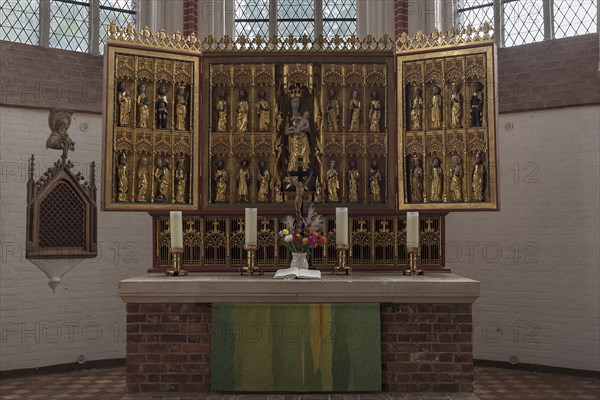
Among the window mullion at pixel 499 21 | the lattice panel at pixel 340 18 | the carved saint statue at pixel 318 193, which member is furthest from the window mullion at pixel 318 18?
the carved saint statue at pixel 318 193

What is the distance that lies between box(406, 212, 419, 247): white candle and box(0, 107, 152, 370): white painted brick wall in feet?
15.3

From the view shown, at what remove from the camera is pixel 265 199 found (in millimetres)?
8758

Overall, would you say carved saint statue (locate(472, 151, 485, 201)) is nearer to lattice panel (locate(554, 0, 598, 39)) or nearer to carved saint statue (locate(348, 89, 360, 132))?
carved saint statue (locate(348, 89, 360, 132))

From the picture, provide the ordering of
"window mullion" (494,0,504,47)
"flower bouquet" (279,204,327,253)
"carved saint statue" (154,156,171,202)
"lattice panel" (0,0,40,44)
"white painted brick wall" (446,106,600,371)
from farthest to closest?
"window mullion" (494,0,504,47), "lattice panel" (0,0,40,44), "white painted brick wall" (446,106,600,371), "carved saint statue" (154,156,171,202), "flower bouquet" (279,204,327,253)

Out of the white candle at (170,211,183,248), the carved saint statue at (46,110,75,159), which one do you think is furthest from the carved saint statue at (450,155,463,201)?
the carved saint statue at (46,110,75,159)

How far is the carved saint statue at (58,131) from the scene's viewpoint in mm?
10016

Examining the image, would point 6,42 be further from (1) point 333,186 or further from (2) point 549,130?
(2) point 549,130

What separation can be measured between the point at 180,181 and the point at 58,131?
267cm

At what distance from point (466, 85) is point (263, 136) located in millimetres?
2529

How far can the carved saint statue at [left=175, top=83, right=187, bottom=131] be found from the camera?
8547 mm

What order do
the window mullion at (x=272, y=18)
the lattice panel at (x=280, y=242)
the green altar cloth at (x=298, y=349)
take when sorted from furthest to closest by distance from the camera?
1. the window mullion at (x=272, y=18)
2. the lattice panel at (x=280, y=242)
3. the green altar cloth at (x=298, y=349)

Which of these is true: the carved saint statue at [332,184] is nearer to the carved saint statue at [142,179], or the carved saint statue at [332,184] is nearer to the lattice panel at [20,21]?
the carved saint statue at [142,179]

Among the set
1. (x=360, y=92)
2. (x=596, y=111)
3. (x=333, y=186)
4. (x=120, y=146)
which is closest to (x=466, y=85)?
(x=360, y=92)

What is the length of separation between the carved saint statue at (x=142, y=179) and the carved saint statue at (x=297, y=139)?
5.72 ft
